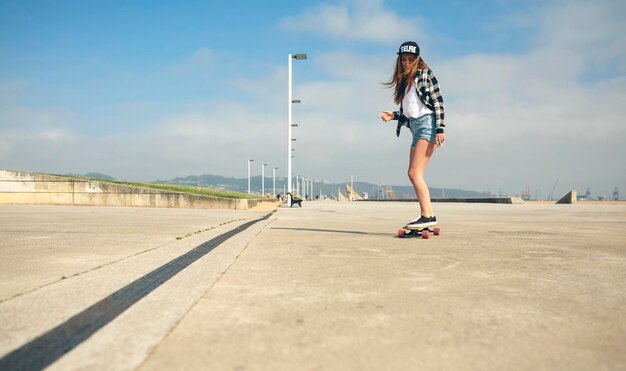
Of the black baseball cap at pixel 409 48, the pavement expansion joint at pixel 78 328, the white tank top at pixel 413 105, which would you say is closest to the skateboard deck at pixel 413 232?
the white tank top at pixel 413 105

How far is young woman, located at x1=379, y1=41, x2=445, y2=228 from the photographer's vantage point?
5914mm

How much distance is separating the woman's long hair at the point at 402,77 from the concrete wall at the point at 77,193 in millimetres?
12368

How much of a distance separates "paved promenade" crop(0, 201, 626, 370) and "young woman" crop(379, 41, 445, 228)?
1.98 meters

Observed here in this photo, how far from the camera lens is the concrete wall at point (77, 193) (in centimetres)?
1719

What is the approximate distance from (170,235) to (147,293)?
11.3ft

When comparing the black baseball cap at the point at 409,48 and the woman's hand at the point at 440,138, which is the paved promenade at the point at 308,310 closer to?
the woman's hand at the point at 440,138

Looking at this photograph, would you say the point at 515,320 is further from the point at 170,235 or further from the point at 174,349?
the point at 170,235

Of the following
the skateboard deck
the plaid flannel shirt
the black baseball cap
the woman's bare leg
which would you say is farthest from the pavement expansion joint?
the black baseball cap

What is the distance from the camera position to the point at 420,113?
6.00 m

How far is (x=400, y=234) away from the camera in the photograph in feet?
18.9

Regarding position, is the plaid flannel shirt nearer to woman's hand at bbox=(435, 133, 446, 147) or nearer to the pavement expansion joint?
woman's hand at bbox=(435, 133, 446, 147)

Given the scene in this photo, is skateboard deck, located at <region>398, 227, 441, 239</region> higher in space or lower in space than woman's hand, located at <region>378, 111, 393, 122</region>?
lower

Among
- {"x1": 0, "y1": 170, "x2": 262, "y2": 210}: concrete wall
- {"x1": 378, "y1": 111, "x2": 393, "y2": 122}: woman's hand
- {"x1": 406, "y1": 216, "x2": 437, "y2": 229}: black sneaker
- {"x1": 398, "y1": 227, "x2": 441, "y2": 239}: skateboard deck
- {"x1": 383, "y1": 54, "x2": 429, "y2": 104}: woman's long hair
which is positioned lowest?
{"x1": 398, "y1": 227, "x2": 441, "y2": 239}: skateboard deck

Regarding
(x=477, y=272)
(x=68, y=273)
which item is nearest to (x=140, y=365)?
(x=68, y=273)
